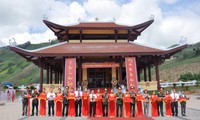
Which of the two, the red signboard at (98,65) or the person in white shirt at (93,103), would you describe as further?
the red signboard at (98,65)

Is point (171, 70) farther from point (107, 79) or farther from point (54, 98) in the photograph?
point (54, 98)

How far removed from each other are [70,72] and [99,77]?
526cm

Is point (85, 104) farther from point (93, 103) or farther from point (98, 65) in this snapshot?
point (98, 65)

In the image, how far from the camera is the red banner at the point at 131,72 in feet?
64.1

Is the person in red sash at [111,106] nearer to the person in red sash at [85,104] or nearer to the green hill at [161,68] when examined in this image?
the person in red sash at [85,104]

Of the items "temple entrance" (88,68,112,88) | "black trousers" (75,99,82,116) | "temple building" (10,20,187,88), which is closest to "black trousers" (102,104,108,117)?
"black trousers" (75,99,82,116)

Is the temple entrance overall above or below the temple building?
below

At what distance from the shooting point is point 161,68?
66.1 metres

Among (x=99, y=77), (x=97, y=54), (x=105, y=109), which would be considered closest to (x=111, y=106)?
(x=105, y=109)

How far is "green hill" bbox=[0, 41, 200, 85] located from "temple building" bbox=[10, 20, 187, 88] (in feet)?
101

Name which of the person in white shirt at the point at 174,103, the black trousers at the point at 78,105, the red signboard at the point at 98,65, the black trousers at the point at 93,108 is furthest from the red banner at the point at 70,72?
the person in white shirt at the point at 174,103

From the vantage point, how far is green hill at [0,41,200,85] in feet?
181

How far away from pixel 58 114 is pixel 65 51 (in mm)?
9209

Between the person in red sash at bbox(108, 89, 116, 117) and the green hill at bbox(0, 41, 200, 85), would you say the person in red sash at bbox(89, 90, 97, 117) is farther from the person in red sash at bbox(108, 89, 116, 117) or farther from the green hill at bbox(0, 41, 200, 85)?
the green hill at bbox(0, 41, 200, 85)
